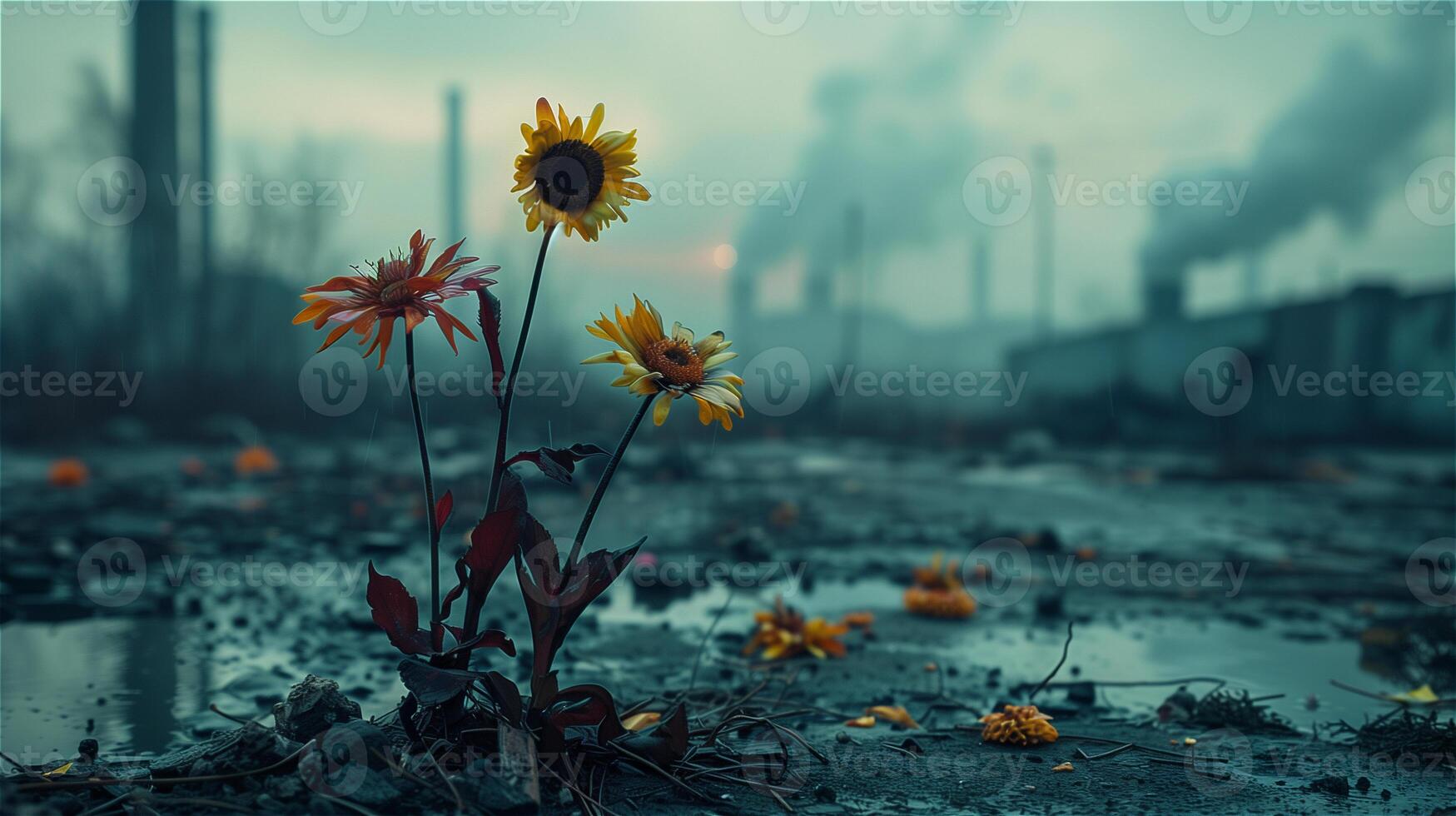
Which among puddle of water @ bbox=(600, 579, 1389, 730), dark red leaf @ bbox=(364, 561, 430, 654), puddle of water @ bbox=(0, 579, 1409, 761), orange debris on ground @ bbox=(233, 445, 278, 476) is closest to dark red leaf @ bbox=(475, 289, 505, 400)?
dark red leaf @ bbox=(364, 561, 430, 654)

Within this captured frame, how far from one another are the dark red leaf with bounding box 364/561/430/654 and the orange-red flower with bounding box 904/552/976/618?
10.1ft

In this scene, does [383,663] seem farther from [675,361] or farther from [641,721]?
[675,361]

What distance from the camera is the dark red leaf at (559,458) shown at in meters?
2.17

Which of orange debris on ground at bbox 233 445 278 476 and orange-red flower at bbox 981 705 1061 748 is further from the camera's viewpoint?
orange debris on ground at bbox 233 445 278 476

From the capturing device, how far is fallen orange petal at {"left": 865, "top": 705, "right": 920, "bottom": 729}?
3154 mm

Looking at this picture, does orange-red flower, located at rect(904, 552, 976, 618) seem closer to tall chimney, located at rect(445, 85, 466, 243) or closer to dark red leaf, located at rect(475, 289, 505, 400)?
dark red leaf, located at rect(475, 289, 505, 400)

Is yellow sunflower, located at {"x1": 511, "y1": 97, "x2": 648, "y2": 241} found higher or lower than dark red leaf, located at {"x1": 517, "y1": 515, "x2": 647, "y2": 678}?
higher

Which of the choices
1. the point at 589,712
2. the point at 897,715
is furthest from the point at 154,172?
the point at 589,712

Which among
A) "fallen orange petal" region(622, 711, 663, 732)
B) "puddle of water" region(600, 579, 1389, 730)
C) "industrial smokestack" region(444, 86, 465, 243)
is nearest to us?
"fallen orange petal" region(622, 711, 663, 732)

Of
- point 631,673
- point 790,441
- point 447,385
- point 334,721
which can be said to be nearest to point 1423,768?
point 631,673

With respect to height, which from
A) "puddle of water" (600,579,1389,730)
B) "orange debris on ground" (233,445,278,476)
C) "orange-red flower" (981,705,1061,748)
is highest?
"orange debris on ground" (233,445,278,476)

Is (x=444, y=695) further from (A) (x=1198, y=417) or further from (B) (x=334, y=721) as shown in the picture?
(A) (x=1198, y=417)

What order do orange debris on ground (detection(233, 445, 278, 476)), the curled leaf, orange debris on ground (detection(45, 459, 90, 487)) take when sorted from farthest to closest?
orange debris on ground (detection(233, 445, 278, 476)) → orange debris on ground (detection(45, 459, 90, 487)) → the curled leaf

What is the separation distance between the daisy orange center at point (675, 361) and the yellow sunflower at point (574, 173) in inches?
11.6
